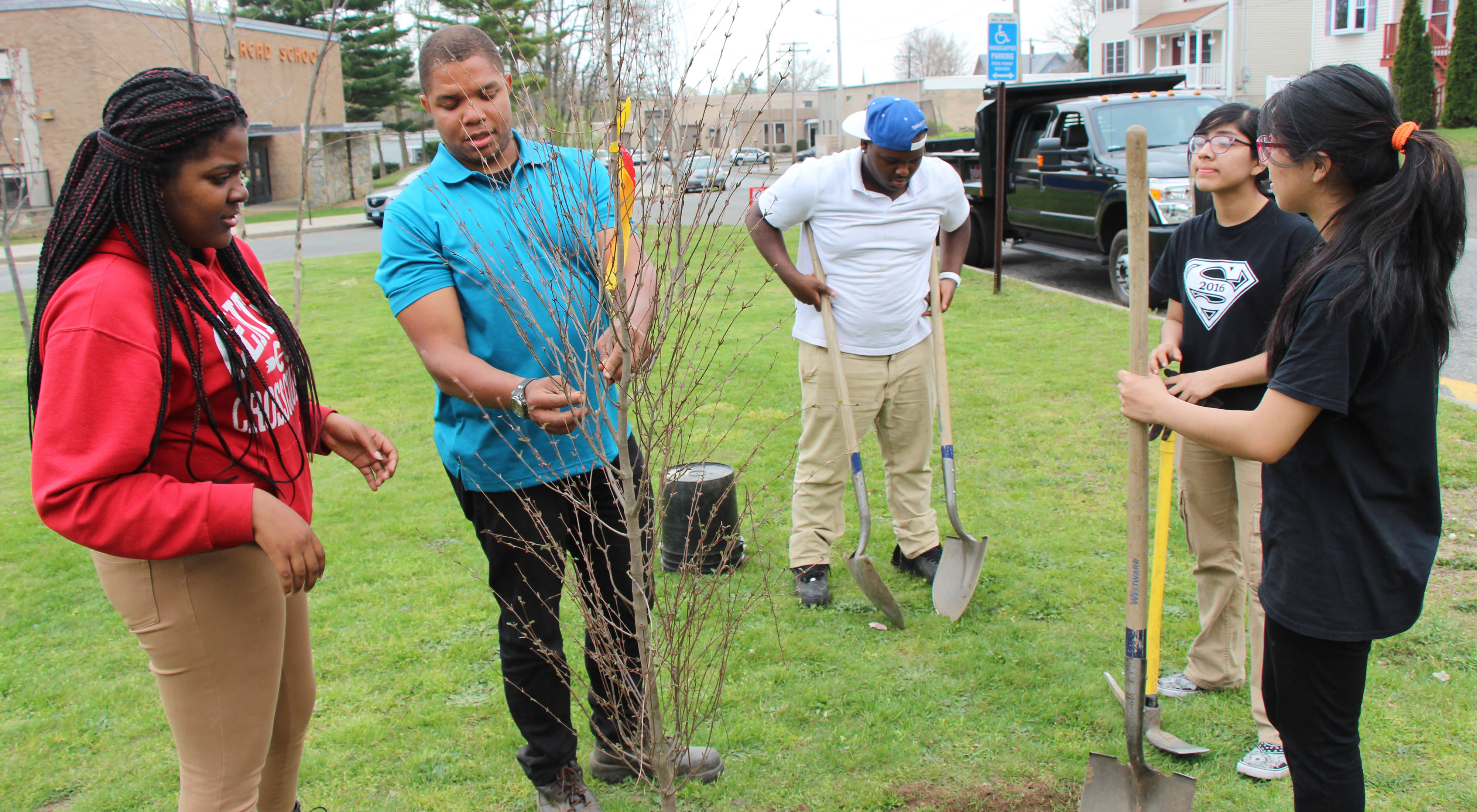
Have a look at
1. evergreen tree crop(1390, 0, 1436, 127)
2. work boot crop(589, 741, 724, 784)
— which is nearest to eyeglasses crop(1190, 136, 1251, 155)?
work boot crop(589, 741, 724, 784)

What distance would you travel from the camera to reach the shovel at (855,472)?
3.78 meters

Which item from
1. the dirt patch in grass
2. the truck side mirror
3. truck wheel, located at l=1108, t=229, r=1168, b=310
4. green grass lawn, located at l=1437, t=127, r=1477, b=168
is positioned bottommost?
the dirt patch in grass

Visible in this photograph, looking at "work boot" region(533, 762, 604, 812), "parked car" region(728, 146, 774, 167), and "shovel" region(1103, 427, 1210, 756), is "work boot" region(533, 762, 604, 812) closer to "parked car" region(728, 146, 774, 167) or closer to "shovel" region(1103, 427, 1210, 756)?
"shovel" region(1103, 427, 1210, 756)

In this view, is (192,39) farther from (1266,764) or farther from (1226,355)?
(1266,764)

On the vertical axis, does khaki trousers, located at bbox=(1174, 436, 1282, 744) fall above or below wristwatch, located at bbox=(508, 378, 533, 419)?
below

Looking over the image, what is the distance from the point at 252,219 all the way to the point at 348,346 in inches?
816

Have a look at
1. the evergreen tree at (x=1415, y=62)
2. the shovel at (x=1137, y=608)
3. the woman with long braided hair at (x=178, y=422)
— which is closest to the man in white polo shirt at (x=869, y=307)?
the shovel at (x=1137, y=608)

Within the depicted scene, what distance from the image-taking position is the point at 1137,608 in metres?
2.65

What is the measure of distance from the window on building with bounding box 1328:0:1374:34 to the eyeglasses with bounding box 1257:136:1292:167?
39.8 m

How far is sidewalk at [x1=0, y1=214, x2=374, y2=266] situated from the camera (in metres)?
21.3

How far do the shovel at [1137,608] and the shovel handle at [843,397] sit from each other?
4.47 feet

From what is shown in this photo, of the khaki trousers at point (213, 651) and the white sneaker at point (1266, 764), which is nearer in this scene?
the khaki trousers at point (213, 651)

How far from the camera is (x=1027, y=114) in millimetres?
11711

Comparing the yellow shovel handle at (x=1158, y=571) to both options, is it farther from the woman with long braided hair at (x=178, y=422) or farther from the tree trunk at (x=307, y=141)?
the tree trunk at (x=307, y=141)
